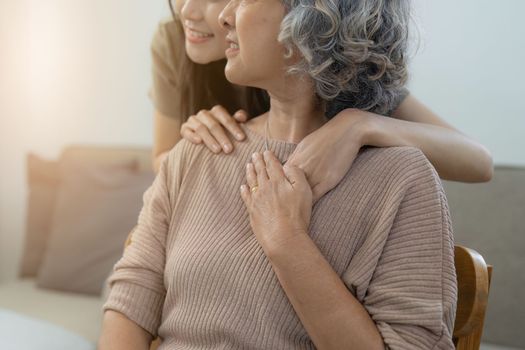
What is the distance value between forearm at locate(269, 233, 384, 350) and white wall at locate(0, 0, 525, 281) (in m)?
1.43

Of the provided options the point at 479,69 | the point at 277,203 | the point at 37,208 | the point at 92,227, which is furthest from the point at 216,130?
the point at 37,208

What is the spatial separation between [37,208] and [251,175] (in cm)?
194

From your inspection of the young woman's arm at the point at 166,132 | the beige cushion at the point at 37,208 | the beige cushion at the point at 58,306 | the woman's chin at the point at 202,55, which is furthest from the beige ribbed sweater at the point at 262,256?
the beige cushion at the point at 37,208

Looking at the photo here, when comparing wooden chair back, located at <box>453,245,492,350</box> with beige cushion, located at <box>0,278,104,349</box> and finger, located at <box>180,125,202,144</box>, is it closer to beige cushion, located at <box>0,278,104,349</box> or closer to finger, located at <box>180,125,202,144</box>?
finger, located at <box>180,125,202,144</box>

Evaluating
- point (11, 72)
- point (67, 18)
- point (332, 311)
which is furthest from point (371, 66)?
point (11, 72)

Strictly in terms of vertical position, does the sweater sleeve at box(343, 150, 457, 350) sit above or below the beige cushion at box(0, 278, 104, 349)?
above

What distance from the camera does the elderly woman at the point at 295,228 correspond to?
1.01 meters

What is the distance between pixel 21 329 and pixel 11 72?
1.99 metres

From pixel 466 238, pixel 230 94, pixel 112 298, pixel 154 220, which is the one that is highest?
pixel 230 94

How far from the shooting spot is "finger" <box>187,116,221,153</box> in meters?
1.27

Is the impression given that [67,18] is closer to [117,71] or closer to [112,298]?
[117,71]

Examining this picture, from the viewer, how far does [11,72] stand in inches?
128

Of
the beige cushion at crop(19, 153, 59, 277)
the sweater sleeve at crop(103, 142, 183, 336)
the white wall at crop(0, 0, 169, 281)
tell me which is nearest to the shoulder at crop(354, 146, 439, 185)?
the sweater sleeve at crop(103, 142, 183, 336)

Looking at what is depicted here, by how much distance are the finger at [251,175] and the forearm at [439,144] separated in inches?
7.9
